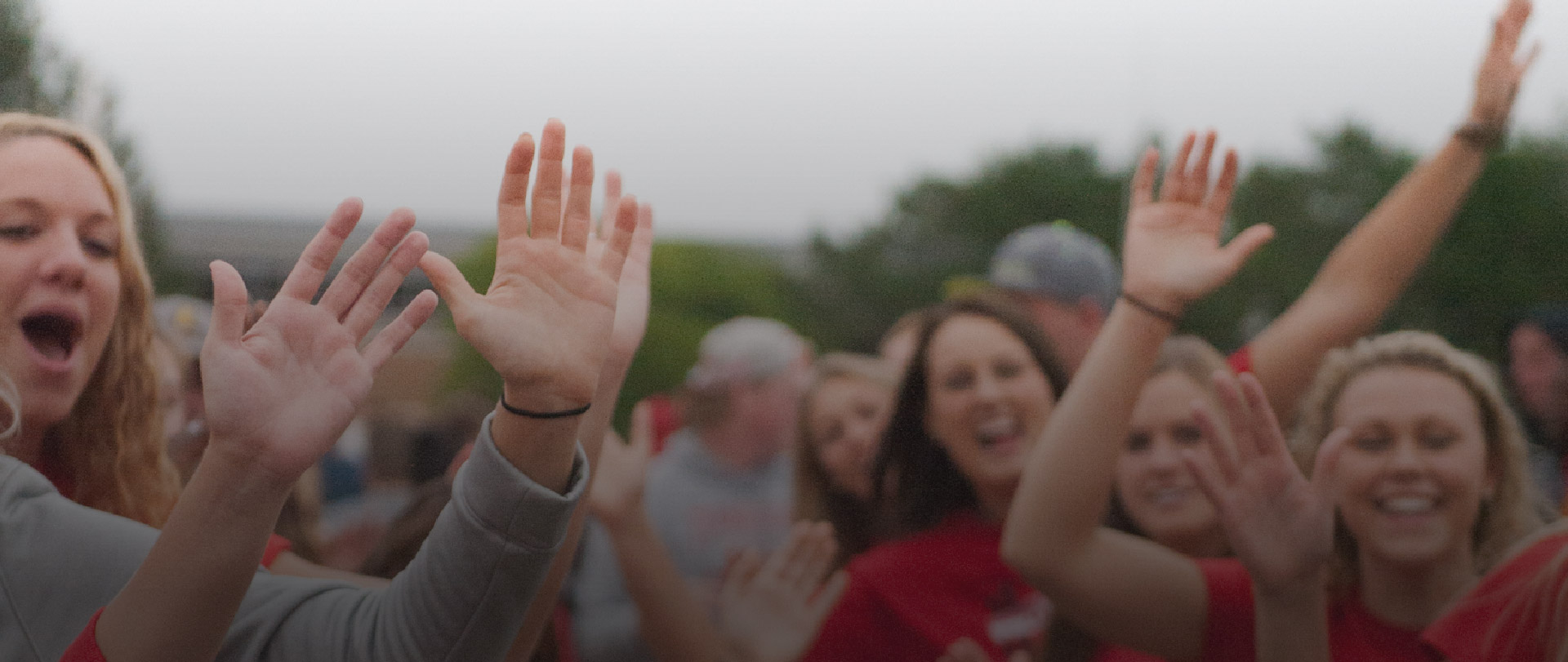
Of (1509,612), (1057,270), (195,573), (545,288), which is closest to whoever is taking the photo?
(195,573)

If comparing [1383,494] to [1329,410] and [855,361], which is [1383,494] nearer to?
[1329,410]

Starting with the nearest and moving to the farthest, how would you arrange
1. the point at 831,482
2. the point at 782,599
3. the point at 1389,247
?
the point at 1389,247 → the point at 782,599 → the point at 831,482

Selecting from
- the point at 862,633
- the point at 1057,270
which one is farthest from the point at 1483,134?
the point at 862,633

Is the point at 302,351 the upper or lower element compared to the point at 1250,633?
upper

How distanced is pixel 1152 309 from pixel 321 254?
1.20 meters

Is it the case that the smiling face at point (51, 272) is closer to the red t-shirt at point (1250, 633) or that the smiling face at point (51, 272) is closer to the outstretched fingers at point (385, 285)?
the outstretched fingers at point (385, 285)

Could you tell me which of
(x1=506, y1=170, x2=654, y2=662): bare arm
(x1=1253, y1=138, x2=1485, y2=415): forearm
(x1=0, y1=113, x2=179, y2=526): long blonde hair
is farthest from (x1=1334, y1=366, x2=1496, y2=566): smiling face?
(x1=0, y1=113, x2=179, y2=526): long blonde hair

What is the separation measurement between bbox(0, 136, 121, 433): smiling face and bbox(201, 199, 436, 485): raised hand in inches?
19.3

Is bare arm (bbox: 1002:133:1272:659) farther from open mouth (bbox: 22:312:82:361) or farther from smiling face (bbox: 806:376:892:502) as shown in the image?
smiling face (bbox: 806:376:892:502)

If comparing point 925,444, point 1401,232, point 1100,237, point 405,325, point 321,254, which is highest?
point 1401,232

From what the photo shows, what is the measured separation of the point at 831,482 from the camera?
3570 millimetres

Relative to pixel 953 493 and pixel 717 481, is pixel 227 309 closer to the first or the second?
pixel 953 493

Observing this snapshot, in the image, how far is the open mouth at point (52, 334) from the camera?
Result: 5.54 ft

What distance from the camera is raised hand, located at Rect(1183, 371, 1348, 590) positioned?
179cm
